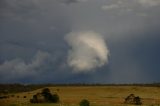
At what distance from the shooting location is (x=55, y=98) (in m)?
141

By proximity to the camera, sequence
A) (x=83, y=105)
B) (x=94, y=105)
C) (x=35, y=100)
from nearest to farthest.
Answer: (x=83, y=105) → (x=94, y=105) → (x=35, y=100)

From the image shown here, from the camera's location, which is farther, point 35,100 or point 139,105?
point 35,100

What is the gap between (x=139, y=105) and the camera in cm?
12706

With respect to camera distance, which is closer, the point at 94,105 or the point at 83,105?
the point at 83,105

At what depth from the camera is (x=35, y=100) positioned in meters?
137

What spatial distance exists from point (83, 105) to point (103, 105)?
11.3 metres

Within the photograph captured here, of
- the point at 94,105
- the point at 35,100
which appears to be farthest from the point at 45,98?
the point at 94,105

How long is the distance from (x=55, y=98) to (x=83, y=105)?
30.9 meters

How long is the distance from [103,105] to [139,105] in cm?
1244

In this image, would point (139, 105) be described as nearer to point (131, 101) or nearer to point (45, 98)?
point (131, 101)

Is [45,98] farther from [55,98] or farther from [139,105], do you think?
[139,105]

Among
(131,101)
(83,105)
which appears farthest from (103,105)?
(131,101)

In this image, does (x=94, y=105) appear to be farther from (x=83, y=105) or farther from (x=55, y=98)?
(x=55, y=98)

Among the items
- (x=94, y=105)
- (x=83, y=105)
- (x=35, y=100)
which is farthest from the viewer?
(x=35, y=100)
